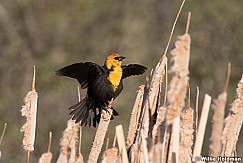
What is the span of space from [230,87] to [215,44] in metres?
0.95

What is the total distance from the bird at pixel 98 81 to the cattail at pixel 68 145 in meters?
1.12

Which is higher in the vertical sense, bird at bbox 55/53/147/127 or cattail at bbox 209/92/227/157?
bird at bbox 55/53/147/127

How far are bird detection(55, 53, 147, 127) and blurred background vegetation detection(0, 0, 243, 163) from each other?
6464 mm

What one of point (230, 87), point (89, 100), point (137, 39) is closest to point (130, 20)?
point (137, 39)

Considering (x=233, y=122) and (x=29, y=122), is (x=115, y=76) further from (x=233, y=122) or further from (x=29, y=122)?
(x=233, y=122)

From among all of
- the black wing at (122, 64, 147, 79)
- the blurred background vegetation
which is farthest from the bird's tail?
the blurred background vegetation

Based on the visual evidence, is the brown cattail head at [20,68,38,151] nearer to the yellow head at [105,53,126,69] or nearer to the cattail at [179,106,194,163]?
the cattail at [179,106,194,163]

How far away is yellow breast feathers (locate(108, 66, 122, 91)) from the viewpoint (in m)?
3.52

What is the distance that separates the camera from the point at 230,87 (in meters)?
11.0

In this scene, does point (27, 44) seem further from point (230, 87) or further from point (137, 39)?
point (230, 87)

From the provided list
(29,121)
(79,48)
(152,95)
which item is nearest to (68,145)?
(29,121)

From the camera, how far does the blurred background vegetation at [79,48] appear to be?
34.8 feet

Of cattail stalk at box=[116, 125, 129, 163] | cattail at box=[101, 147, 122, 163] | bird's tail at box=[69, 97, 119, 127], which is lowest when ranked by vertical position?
cattail at box=[101, 147, 122, 163]

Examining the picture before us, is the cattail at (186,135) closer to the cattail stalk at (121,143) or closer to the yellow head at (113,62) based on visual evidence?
the cattail stalk at (121,143)
